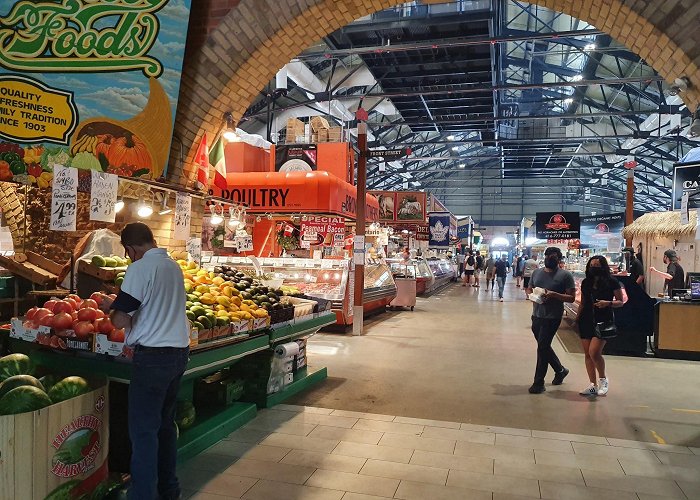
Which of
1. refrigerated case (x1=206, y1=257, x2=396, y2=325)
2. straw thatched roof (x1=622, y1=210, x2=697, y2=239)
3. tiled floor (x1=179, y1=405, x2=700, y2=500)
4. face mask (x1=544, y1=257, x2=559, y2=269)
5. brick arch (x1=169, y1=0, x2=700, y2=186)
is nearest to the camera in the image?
tiled floor (x1=179, y1=405, x2=700, y2=500)

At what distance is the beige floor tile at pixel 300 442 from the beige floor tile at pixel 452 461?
68cm

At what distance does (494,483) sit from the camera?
3.56m

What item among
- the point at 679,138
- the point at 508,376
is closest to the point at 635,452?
the point at 508,376

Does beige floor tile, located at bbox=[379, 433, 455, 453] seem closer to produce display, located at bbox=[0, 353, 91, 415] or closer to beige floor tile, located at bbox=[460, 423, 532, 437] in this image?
beige floor tile, located at bbox=[460, 423, 532, 437]

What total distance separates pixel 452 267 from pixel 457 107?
14.0 metres

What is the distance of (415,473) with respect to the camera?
371 centimetres

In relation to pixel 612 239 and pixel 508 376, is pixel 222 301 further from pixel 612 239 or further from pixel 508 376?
pixel 612 239

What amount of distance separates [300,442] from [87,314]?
1.90 meters

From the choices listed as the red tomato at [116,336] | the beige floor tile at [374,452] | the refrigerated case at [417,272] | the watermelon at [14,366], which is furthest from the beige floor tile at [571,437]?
the refrigerated case at [417,272]

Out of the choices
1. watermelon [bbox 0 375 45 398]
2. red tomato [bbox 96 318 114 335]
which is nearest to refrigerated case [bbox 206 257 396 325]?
red tomato [bbox 96 318 114 335]

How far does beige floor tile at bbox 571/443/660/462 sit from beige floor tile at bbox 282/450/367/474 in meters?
1.78

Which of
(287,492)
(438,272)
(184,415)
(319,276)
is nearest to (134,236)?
(184,415)

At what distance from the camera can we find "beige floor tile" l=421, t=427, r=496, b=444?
441 centimetres

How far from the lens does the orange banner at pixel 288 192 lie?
8867 mm
